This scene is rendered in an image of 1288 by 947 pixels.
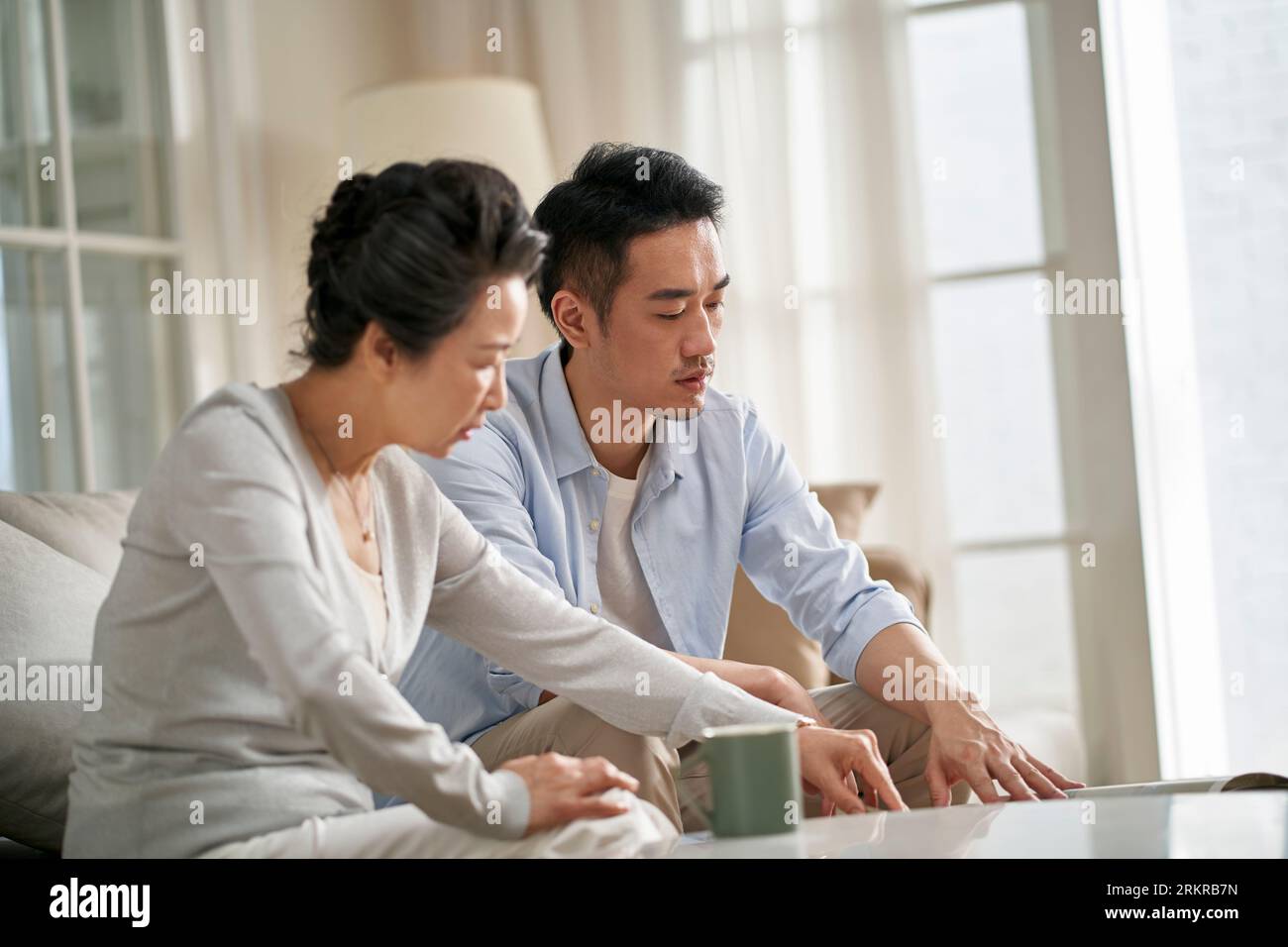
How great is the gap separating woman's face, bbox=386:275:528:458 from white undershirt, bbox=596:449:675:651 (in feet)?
2.14

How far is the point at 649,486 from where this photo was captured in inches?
70.5

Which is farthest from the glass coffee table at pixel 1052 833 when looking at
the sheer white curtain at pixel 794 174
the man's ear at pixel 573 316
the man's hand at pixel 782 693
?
the sheer white curtain at pixel 794 174

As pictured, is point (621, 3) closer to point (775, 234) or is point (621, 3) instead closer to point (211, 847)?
point (775, 234)

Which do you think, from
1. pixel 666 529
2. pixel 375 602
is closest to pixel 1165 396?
pixel 666 529

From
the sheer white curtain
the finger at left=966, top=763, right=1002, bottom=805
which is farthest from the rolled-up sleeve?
the sheer white curtain

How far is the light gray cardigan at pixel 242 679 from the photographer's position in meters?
0.97

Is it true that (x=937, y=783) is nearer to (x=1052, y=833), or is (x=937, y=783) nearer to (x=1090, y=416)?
(x=1052, y=833)

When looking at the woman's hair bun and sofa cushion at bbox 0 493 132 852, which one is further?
sofa cushion at bbox 0 493 132 852

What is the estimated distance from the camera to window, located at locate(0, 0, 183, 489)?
8.64 feet

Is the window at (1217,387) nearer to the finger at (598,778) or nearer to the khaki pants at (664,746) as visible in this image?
the khaki pants at (664,746)

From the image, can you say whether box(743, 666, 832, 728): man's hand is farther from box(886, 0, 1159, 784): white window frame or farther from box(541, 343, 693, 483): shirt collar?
box(886, 0, 1159, 784): white window frame

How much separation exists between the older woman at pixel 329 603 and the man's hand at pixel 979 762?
450 mm

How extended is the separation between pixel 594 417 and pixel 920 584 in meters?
0.85
